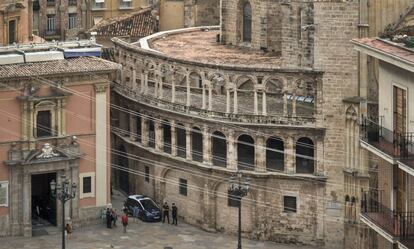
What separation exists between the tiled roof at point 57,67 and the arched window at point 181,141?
16.8 feet

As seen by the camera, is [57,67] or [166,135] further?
[166,135]

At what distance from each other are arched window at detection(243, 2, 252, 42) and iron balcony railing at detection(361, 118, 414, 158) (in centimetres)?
3683

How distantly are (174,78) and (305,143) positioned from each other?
29.9 feet

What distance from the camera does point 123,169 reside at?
79.9 m

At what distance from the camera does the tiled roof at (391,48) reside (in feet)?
141

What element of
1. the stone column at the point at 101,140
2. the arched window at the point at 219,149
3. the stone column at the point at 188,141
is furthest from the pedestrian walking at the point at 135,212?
the arched window at the point at 219,149

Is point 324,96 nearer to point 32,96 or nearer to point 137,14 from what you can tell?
point 32,96

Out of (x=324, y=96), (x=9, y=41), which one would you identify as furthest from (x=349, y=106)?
(x=9, y=41)

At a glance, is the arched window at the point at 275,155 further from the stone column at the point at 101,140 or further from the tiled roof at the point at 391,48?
the tiled roof at the point at 391,48

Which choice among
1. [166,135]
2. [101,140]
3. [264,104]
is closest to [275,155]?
[264,104]

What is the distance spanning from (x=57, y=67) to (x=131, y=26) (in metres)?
28.3

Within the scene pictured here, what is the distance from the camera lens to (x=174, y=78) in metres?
73.0

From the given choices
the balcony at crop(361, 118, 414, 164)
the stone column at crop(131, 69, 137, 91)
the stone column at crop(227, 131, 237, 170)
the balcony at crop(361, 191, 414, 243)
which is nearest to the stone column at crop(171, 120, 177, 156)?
the stone column at crop(227, 131, 237, 170)

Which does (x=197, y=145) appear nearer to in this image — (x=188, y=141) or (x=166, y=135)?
(x=188, y=141)
